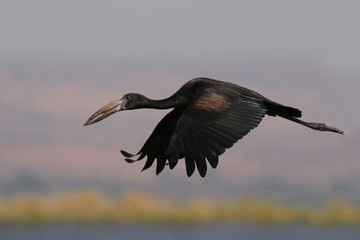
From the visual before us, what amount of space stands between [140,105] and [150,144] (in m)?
1.35

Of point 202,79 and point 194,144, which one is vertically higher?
point 202,79

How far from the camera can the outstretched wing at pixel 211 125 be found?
1700cm

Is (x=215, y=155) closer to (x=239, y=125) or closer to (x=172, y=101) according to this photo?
(x=239, y=125)

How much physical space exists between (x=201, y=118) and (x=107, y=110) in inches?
104

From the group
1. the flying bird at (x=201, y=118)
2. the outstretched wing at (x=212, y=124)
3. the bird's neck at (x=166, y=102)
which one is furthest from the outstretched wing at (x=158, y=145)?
the outstretched wing at (x=212, y=124)

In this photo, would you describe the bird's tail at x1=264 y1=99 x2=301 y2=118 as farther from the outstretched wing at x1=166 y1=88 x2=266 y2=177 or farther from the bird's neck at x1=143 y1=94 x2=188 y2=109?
the bird's neck at x1=143 y1=94 x2=188 y2=109


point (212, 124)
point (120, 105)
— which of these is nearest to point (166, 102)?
point (120, 105)

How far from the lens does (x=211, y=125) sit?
57.8ft

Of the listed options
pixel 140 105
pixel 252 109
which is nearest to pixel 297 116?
pixel 252 109

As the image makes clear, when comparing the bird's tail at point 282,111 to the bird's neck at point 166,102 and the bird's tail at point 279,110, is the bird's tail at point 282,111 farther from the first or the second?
the bird's neck at point 166,102

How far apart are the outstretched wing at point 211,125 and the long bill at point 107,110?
1.92 meters

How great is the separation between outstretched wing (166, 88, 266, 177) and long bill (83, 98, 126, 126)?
6.31ft

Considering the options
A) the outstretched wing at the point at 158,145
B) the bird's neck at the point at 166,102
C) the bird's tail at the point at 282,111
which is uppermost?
the bird's tail at the point at 282,111

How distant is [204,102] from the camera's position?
18.2 m
